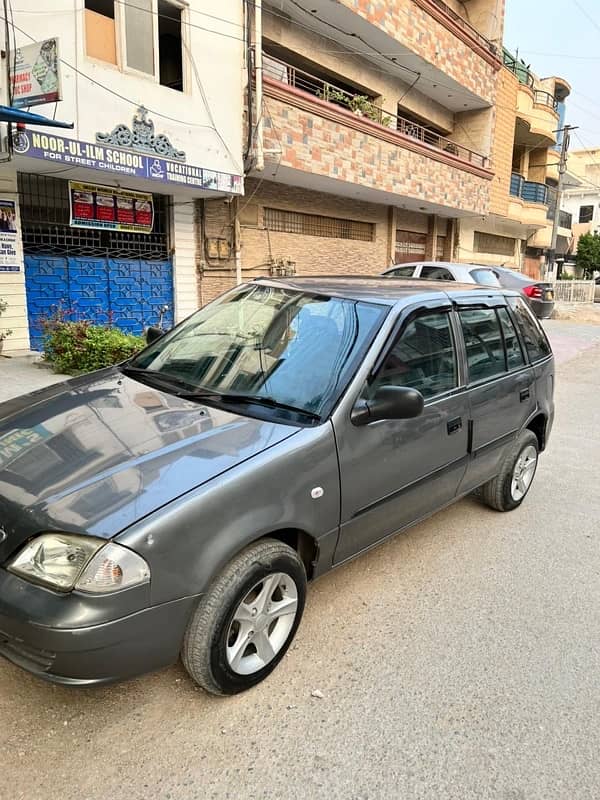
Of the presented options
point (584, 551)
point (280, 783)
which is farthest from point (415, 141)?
point (280, 783)

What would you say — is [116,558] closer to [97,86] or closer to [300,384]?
[300,384]

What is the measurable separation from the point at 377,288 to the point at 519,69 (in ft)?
80.0

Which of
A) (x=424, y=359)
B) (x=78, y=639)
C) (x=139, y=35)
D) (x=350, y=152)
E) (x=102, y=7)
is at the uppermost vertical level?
(x=102, y=7)

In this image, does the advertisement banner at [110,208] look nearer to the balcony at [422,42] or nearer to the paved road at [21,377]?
the paved road at [21,377]

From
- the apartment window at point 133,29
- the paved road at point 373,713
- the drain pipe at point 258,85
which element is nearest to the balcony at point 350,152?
the drain pipe at point 258,85

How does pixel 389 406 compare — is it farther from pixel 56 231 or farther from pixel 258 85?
pixel 258 85

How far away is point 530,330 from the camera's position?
4414 millimetres

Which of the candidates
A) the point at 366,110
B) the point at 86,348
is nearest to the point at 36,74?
the point at 86,348

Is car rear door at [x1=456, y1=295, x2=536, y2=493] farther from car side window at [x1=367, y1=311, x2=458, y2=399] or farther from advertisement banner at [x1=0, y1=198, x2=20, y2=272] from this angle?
advertisement banner at [x1=0, y1=198, x2=20, y2=272]

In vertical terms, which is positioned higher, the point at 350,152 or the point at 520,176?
the point at 520,176

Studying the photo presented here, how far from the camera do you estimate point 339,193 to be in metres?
15.3

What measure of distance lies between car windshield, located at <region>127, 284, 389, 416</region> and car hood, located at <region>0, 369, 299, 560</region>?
256 millimetres

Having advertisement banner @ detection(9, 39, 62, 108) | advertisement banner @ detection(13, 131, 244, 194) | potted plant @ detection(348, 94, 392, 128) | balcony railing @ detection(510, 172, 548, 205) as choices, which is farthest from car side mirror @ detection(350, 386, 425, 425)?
balcony railing @ detection(510, 172, 548, 205)

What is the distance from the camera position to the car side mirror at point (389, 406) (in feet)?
8.69
